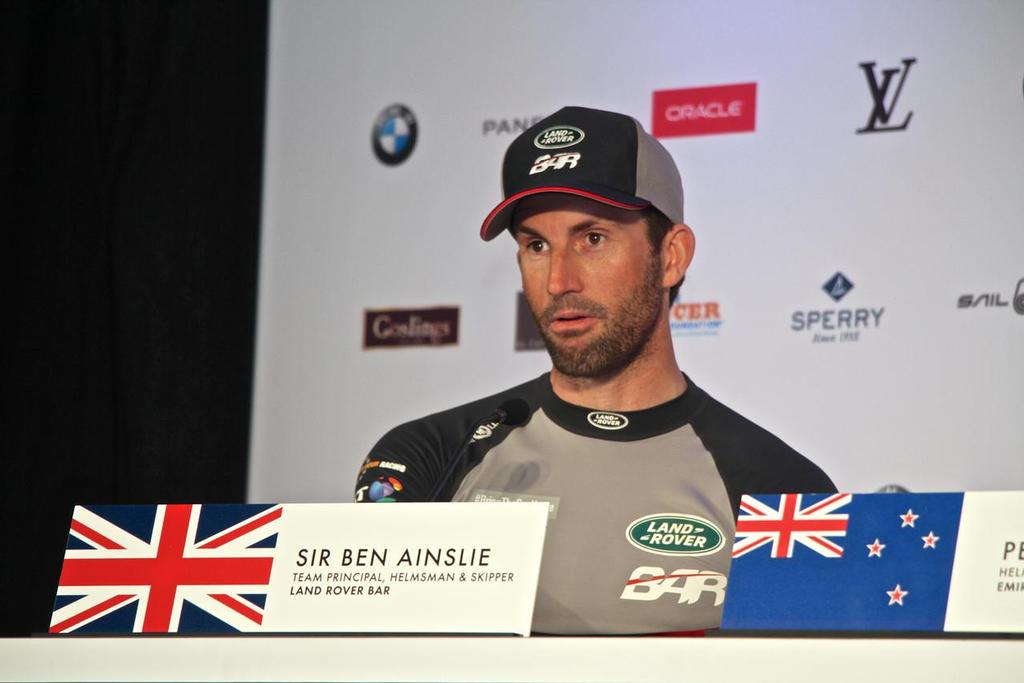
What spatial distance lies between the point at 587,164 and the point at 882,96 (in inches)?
43.3

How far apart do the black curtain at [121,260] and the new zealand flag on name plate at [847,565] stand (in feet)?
7.87

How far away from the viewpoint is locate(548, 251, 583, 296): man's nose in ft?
7.87

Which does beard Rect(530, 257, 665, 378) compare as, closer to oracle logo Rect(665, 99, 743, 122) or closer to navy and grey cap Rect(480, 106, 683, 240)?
navy and grey cap Rect(480, 106, 683, 240)

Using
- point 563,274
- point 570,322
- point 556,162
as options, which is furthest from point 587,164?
point 570,322

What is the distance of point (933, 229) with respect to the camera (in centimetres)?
296

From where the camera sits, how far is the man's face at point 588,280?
2389 mm

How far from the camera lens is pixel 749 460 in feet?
7.81

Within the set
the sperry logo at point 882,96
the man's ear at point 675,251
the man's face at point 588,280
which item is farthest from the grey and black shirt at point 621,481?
the sperry logo at point 882,96

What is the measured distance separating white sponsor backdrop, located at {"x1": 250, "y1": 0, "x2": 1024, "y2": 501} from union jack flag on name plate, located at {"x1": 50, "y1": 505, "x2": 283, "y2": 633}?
184cm

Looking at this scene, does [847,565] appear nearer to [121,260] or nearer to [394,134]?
[394,134]

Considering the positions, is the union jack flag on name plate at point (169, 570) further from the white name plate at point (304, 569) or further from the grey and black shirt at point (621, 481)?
the grey and black shirt at point (621, 481)

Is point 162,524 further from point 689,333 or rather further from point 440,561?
point 689,333

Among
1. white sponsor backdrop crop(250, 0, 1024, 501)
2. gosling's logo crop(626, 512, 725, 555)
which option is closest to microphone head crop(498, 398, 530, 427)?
gosling's logo crop(626, 512, 725, 555)

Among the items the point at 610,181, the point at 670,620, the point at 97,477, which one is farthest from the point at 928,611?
the point at 97,477
